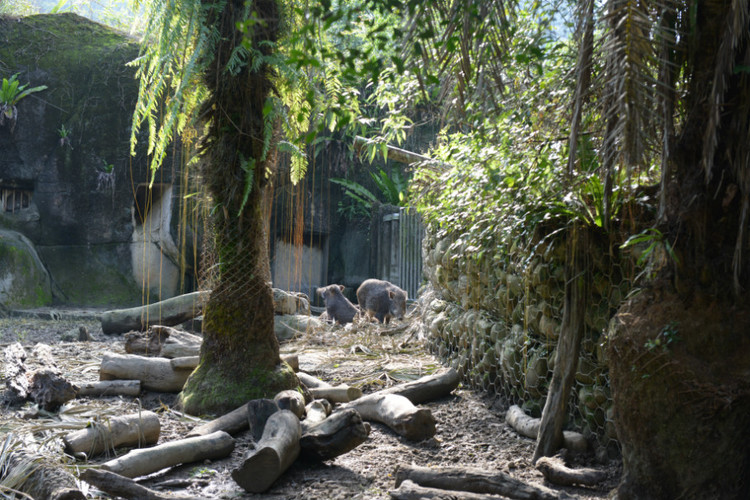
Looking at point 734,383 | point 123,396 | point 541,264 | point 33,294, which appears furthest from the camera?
point 33,294

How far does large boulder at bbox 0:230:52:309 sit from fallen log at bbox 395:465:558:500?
34.2ft

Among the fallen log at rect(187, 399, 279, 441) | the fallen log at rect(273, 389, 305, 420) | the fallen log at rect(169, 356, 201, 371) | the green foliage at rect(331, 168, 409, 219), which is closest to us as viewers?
the fallen log at rect(187, 399, 279, 441)

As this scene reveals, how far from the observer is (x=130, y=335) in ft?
20.7

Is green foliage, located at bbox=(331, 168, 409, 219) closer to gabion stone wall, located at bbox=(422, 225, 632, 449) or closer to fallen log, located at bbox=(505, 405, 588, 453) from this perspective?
gabion stone wall, located at bbox=(422, 225, 632, 449)

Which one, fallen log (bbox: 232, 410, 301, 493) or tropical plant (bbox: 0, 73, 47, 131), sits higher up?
tropical plant (bbox: 0, 73, 47, 131)

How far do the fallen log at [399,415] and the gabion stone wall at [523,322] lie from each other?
76 centimetres

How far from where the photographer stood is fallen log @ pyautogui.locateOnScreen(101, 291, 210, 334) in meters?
8.12

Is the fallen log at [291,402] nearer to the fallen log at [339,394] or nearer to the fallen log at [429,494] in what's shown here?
the fallen log at [339,394]

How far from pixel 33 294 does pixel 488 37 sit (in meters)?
11.4

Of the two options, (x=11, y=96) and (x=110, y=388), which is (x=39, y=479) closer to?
(x=110, y=388)

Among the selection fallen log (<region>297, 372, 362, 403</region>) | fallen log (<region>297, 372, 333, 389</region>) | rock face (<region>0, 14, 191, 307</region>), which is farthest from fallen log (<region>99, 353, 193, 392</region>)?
rock face (<region>0, 14, 191, 307</region>)

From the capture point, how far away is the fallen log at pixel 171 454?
320cm

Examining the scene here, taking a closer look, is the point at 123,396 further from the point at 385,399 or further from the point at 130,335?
the point at 385,399

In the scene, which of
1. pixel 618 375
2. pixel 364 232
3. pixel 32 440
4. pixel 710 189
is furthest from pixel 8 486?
pixel 364 232
